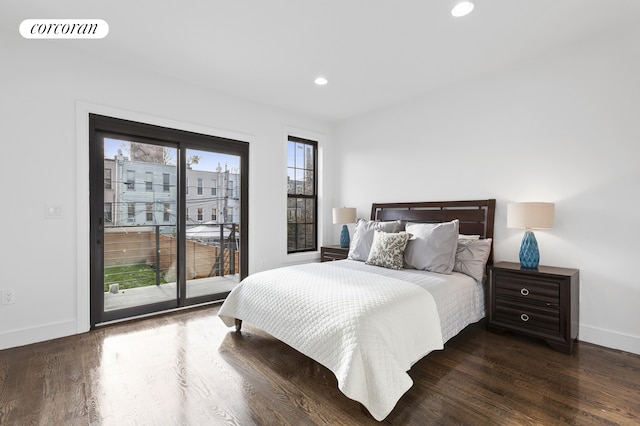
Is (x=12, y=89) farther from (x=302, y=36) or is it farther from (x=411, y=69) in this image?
(x=411, y=69)

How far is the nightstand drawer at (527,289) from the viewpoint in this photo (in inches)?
97.2

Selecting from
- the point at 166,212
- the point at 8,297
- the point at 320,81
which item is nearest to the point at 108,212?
the point at 166,212

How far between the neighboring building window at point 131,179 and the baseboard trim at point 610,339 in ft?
15.1

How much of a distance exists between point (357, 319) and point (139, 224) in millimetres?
2712

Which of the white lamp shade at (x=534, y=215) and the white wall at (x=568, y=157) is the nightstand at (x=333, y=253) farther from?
the white lamp shade at (x=534, y=215)

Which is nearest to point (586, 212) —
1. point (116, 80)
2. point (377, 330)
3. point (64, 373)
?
point (377, 330)

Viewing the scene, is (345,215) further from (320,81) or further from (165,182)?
(165,182)

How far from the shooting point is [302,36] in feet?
8.34

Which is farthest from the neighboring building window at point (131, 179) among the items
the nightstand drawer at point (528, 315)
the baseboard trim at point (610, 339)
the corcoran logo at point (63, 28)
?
the baseboard trim at point (610, 339)

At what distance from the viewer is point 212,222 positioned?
3.77 metres

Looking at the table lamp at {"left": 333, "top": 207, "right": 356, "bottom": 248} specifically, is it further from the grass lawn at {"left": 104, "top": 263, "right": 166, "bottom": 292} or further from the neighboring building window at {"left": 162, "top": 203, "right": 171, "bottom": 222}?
the grass lawn at {"left": 104, "top": 263, "right": 166, "bottom": 292}

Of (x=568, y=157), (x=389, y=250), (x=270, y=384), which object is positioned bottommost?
(x=270, y=384)

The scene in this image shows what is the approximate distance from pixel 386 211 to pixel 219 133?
7.87 feet

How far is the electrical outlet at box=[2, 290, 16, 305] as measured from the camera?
96.3 inches
